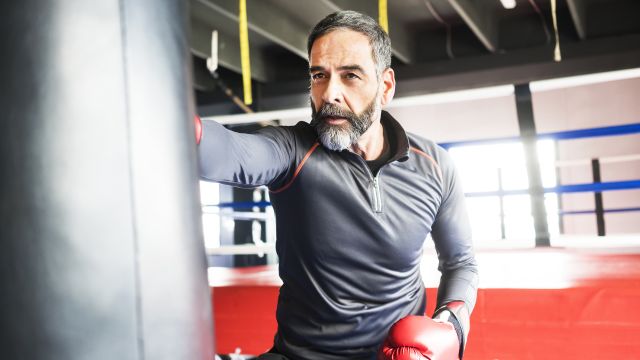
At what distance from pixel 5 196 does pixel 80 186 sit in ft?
0.13

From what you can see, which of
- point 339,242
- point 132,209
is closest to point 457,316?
point 339,242

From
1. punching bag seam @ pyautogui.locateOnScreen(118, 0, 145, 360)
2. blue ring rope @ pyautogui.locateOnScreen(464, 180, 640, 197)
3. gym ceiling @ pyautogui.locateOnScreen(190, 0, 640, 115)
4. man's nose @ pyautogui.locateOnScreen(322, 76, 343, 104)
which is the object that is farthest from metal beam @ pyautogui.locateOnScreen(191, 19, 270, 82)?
punching bag seam @ pyautogui.locateOnScreen(118, 0, 145, 360)

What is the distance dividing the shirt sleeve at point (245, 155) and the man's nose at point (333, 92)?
0.11 m

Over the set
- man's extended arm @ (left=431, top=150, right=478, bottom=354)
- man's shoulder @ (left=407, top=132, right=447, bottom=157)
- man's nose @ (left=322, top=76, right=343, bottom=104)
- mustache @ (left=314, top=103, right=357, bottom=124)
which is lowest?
man's extended arm @ (left=431, top=150, right=478, bottom=354)

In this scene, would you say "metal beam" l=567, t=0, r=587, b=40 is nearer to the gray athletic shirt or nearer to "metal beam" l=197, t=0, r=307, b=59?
"metal beam" l=197, t=0, r=307, b=59

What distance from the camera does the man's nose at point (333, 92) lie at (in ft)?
3.69

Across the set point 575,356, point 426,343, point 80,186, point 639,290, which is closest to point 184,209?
point 80,186

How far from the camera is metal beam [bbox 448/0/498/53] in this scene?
219 inches

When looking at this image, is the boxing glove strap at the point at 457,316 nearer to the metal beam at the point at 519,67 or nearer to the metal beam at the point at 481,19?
the metal beam at the point at 481,19

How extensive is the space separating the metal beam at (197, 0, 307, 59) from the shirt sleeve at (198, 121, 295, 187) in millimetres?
4130

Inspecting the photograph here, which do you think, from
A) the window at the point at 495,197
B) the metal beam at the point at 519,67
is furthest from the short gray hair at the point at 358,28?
the window at the point at 495,197

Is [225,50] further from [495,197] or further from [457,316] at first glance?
[457,316]

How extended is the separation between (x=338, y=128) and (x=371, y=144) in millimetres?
142

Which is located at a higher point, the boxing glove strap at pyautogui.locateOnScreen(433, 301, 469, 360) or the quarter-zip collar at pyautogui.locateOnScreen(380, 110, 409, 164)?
the quarter-zip collar at pyautogui.locateOnScreen(380, 110, 409, 164)
